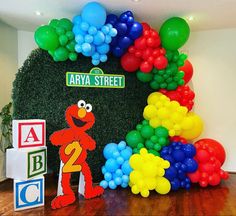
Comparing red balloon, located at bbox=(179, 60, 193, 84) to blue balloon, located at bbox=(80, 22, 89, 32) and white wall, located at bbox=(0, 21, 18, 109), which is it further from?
white wall, located at bbox=(0, 21, 18, 109)

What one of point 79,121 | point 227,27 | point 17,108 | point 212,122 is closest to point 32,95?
point 17,108

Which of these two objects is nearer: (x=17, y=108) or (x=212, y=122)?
(x=17, y=108)

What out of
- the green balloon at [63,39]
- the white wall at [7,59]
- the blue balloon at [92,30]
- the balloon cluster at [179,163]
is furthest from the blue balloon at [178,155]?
the white wall at [7,59]

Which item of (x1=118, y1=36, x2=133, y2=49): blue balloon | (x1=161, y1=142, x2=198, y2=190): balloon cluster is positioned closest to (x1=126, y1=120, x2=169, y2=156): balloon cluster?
(x1=161, y1=142, x2=198, y2=190): balloon cluster

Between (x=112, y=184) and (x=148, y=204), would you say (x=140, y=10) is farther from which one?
(x=148, y=204)

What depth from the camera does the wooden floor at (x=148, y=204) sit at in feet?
9.67

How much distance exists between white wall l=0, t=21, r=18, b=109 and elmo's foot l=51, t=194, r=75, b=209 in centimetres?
196

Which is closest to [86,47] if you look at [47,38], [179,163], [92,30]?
[92,30]

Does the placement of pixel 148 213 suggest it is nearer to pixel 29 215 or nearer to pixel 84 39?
pixel 29 215

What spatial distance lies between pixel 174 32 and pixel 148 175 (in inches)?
78.6

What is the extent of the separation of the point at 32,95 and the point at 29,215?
5.49 ft

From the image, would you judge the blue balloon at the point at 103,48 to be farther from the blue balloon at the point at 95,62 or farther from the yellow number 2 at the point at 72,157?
the yellow number 2 at the point at 72,157

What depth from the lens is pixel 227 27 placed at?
460 centimetres

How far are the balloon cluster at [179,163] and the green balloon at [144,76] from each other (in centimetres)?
107
